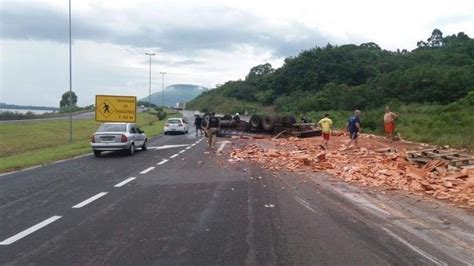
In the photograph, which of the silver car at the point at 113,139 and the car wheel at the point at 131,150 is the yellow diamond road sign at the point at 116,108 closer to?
the silver car at the point at 113,139

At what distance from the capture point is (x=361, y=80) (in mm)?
100375

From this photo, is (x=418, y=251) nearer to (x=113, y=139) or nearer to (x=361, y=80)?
(x=113, y=139)

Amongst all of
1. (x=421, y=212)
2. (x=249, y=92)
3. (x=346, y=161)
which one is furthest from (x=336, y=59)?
(x=421, y=212)

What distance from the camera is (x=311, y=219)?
329 inches

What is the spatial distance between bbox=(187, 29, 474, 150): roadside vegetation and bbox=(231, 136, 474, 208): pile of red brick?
6408mm

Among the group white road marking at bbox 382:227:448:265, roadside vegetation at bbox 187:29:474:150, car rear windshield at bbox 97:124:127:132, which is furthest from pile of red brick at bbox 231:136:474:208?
roadside vegetation at bbox 187:29:474:150

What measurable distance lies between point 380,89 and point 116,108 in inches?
1744

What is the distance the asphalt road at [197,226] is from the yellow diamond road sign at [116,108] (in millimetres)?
24142

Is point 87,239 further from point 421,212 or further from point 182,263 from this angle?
point 421,212

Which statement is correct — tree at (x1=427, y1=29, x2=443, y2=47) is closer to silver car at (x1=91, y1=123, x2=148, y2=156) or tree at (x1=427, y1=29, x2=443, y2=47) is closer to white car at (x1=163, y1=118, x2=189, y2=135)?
white car at (x1=163, y1=118, x2=189, y2=135)

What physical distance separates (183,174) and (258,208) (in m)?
5.92

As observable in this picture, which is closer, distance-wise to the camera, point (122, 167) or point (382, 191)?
point (382, 191)

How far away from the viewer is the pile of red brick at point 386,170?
1169cm

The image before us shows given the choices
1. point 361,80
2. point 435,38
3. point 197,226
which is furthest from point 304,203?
point 435,38
